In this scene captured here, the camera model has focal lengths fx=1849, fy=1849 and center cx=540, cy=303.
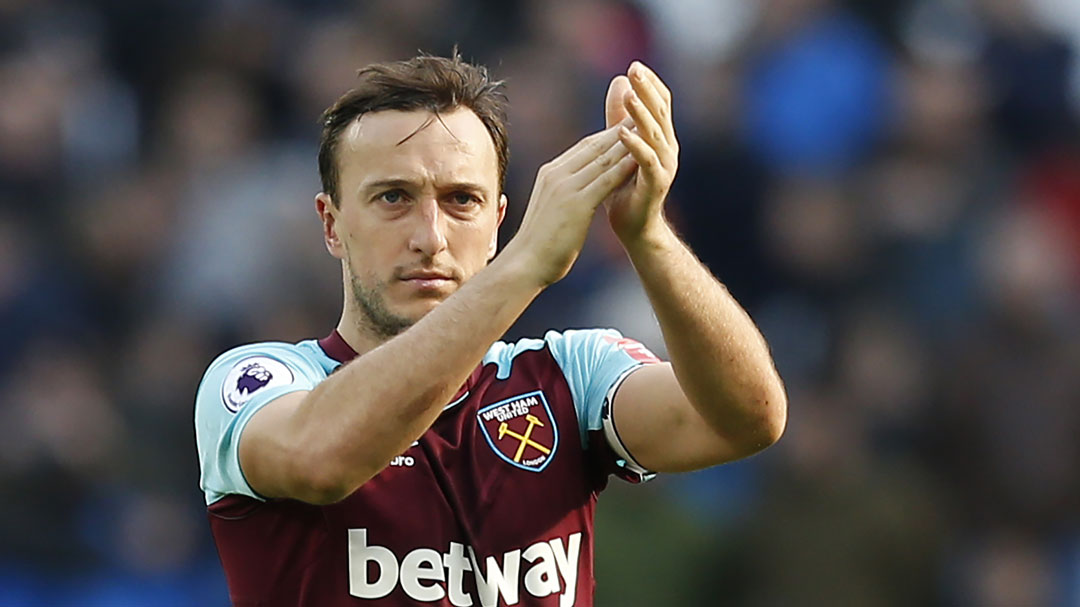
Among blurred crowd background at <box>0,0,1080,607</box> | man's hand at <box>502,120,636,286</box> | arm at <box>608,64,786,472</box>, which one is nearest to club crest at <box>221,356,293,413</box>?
man's hand at <box>502,120,636,286</box>

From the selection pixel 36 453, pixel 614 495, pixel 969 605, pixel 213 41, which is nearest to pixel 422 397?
pixel 614 495

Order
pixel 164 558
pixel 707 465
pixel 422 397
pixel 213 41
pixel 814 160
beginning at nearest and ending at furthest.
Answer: pixel 422 397
pixel 707 465
pixel 164 558
pixel 814 160
pixel 213 41

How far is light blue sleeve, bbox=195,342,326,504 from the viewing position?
14.2ft

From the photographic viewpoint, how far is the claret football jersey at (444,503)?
435 centimetres

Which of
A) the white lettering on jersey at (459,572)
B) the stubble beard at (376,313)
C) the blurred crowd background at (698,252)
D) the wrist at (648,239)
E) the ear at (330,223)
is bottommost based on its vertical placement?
the white lettering on jersey at (459,572)

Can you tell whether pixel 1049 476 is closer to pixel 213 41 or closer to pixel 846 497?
pixel 846 497

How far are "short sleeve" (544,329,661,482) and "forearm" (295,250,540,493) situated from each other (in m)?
0.75

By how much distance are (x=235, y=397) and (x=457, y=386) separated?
2.24ft

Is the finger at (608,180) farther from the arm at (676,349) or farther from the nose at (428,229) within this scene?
the nose at (428,229)

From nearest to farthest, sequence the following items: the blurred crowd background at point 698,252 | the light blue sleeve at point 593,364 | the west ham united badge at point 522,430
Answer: the west ham united badge at point 522,430
the light blue sleeve at point 593,364
the blurred crowd background at point 698,252

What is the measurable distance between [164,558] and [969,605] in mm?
3924

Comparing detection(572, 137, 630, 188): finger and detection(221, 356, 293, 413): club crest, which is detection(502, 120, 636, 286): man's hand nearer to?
detection(572, 137, 630, 188): finger

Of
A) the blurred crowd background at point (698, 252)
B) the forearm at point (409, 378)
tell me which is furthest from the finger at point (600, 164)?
the blurred crowd background at point (698, 252)

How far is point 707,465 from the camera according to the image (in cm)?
458
